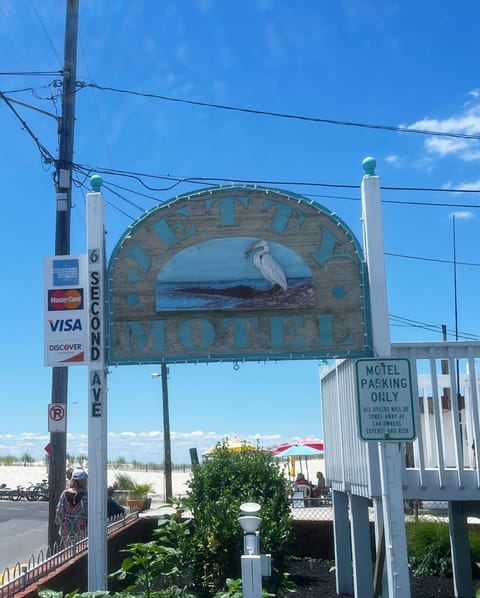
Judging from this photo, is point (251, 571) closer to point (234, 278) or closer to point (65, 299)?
point (234, 278)

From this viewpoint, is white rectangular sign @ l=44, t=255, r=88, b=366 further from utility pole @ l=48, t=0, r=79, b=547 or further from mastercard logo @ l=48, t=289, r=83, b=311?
utility pole @ l=48, t=0, r=79, b=547

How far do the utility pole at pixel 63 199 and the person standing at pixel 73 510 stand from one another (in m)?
0.67

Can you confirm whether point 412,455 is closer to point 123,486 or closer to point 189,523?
point 189,523

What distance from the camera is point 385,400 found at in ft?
19.3

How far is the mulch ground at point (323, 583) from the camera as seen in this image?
31.6 ft

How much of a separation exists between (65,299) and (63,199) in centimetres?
538

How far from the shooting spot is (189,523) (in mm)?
8586

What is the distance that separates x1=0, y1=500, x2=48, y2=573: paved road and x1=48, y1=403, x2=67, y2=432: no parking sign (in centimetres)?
256

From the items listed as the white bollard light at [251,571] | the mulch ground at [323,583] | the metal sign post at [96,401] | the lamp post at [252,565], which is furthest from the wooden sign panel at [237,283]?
the mulch ground at [323,583]

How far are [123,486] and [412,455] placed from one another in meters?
21.7

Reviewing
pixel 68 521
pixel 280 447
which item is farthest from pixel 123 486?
pixel 68 521

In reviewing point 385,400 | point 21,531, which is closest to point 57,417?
point 385,400

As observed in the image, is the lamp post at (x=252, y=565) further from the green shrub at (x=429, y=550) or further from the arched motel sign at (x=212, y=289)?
the green shrub at (x=429, y=550)

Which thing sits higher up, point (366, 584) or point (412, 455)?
point (412, 455)
